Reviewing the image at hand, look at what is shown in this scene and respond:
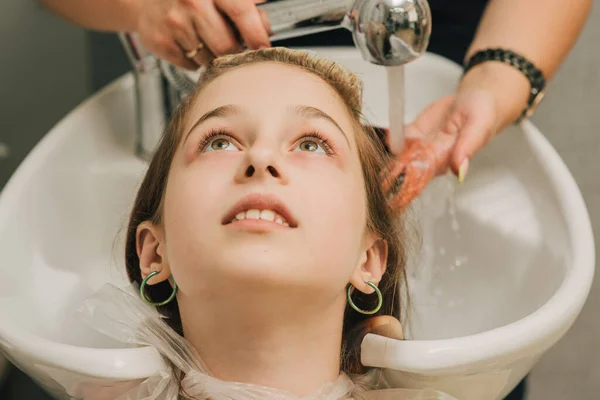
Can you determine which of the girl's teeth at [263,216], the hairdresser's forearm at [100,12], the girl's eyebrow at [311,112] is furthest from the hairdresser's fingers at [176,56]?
the girl's teeth at [263,216]

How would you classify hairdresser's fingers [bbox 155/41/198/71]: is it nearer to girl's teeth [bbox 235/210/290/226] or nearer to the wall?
girl's teeth [bbox 235/210/290/226]

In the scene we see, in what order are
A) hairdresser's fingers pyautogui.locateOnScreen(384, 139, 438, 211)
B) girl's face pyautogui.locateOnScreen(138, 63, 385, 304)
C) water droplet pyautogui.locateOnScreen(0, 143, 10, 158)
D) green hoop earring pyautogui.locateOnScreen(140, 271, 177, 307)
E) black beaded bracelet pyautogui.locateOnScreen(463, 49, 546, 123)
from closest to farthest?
1. girl's face pyautogui.locateOnScreen(138, 63, 385, 304)
2. green hoop earring pyautogui.locateOnScreen(140, 271, 177, 307)
3. hairdresser's fingers pyautogui.locateOnScreen(384, 139, 438, 211)
4. black beaded bracelet pyautogui.locateOnScreen(463, 49, 546, 123)
5. water droplet pyautogui.locateOnScreen(0, 143, 10, 158)

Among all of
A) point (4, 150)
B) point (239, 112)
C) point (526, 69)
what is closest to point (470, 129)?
point (526, 69)

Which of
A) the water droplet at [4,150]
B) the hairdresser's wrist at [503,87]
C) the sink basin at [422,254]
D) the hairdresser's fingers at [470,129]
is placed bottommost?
the water droplet at [4,150]

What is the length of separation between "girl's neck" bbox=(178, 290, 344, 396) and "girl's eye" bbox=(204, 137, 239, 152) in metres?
0.17

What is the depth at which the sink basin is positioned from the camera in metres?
0.73

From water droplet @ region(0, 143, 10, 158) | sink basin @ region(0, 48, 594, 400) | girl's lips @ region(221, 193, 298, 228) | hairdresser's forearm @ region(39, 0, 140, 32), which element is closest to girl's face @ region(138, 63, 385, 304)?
girl's lips @ region(221, 193, 298, 228)

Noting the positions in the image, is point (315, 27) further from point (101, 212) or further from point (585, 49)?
point (585, 49)

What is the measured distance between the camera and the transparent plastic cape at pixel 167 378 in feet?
2.47

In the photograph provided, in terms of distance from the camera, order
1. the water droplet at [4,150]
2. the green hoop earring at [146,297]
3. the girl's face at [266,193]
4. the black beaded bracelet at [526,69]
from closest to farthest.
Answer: the girl's face at [266,193] < the green hoop earring at [146,297] < the black beaded bracelet at [526,69] < the water droplet at [4,150]

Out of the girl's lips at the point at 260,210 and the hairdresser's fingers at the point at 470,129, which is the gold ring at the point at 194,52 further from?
the hairdresser's fingers at the point at 470,129

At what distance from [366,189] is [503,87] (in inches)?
13.6

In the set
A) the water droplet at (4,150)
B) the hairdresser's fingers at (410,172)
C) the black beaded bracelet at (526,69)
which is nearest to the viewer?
the hairdresser's fingers at (410,172)

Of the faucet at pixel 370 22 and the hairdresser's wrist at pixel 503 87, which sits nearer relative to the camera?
the faucet at pixel 370 22
